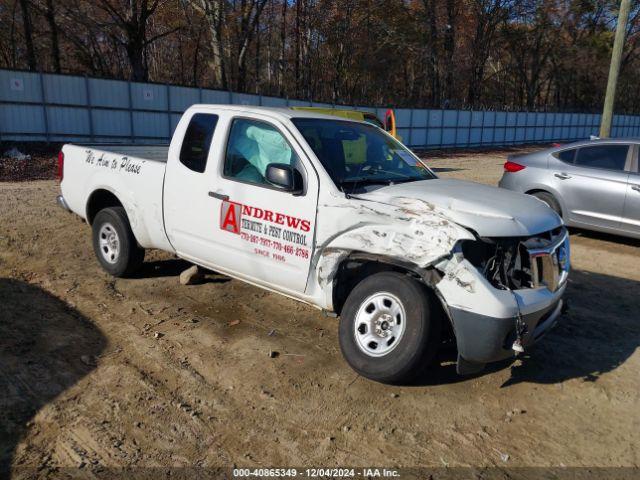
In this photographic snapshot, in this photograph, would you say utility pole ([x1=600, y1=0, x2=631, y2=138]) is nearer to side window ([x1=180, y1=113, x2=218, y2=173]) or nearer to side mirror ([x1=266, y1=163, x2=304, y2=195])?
side window ([x1=180, y1=113, x2=218, y2=173])

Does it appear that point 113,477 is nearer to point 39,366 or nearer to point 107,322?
point 39,366

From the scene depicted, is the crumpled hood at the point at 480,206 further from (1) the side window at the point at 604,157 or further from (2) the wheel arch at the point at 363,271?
(1) the side window at the point at 604,157

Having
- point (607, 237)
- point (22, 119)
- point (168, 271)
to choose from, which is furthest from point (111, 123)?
point (607, 237)

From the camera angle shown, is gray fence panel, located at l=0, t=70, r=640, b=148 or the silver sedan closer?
the silver sedan

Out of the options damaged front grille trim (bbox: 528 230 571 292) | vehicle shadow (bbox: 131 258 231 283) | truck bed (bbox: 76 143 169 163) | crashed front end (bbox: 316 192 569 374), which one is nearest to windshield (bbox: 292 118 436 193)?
crashed front end (bbox: 316 192 569 374)

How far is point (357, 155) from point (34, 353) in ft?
9.80

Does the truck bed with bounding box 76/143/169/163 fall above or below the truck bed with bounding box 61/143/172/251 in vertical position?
above

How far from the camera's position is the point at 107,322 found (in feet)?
15.8

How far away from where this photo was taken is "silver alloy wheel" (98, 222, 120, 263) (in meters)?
5.75

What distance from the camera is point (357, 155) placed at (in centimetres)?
467

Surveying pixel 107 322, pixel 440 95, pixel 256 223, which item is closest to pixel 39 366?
pixel 107 322

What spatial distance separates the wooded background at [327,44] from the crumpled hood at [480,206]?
21547 millimetres

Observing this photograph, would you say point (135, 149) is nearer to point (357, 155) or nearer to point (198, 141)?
point (198, 141)

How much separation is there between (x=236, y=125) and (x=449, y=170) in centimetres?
1586
